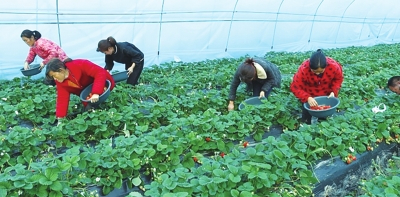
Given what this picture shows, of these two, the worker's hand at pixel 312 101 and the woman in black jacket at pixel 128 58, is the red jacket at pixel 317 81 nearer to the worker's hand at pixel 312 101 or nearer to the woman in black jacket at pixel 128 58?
the worker's hand at pixel 312 101

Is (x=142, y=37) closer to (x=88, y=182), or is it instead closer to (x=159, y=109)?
(x=159, y=109)

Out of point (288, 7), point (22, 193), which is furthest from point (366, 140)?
point (288, 7)

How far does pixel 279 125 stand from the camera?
160 inches

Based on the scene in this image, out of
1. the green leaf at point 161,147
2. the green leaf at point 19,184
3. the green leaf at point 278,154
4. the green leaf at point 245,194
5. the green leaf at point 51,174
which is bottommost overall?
the green leaf at point 161,147

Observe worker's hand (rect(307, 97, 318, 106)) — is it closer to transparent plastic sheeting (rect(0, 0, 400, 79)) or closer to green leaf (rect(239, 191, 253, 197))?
green leaf (rect(239, 191, 253, 197))

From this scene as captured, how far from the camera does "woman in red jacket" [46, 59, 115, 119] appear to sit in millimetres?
3656

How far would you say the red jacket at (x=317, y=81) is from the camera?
12.6 ft

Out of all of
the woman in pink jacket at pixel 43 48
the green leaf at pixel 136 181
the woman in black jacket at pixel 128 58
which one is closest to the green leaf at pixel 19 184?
the green leaf at pixel 136 181

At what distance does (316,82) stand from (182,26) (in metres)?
6.05

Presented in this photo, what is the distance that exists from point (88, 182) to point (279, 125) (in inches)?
93.2

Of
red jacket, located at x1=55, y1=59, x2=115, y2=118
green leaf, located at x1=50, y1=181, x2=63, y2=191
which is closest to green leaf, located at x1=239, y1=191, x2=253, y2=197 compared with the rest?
green leaf, located at x1=50, y1=181, x2=63, y2=191

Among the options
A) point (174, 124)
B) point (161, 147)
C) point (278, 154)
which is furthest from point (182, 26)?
point (278, 154)

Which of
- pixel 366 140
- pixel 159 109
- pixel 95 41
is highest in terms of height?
pixel 366 140

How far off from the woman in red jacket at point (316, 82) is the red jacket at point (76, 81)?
2.21 m
